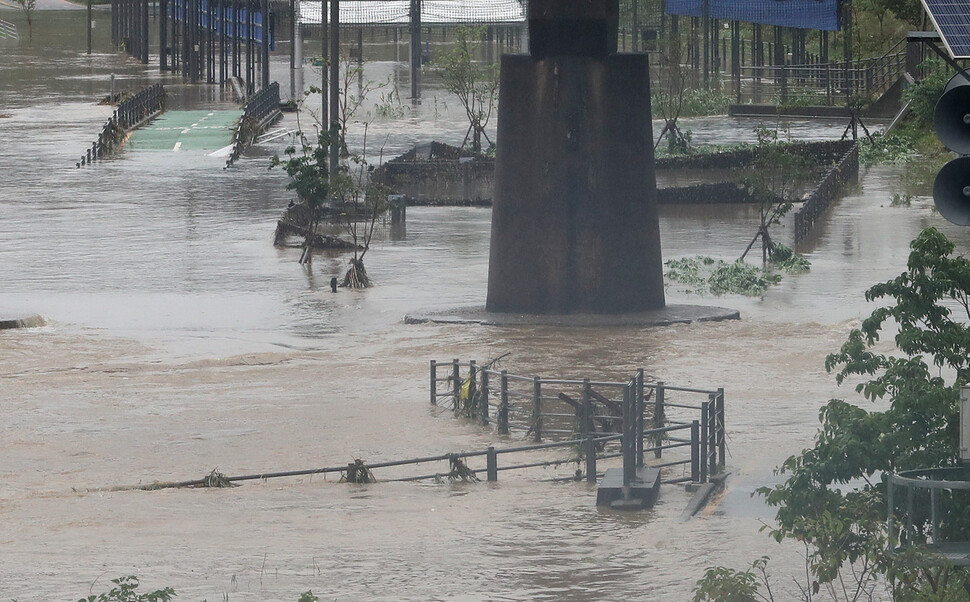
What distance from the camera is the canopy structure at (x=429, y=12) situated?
258ft

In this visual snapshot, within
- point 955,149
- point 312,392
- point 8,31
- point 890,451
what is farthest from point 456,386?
point 8,31

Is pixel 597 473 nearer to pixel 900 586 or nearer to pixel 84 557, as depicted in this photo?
pixel 84 557

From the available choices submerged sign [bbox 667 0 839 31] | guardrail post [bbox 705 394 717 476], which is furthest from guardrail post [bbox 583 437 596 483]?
submerged sign [bbox 667 0 839 31]

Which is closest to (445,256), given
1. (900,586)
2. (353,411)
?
(353,411)

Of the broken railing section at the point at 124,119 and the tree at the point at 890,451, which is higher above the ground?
the broken railing section at the point at 124,119

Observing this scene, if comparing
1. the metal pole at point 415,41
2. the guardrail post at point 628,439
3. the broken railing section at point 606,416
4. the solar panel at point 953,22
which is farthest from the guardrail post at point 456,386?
the metal pole at point 415,41

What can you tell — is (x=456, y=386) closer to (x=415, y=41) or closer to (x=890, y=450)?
(x=890, y=450)

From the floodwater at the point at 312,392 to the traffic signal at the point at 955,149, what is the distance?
166 inches

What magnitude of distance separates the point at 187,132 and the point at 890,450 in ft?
163

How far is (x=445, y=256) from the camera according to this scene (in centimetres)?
3450

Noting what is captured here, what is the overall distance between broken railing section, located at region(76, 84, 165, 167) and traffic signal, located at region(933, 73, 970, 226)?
43.1 meters

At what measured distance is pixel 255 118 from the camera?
58.1 metres

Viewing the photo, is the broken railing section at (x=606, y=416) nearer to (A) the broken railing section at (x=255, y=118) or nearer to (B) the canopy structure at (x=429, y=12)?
(A) the broken railing section at (x=255, y=118)

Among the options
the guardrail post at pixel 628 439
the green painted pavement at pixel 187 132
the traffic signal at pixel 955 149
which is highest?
the traffic signal at pixel 955 149
